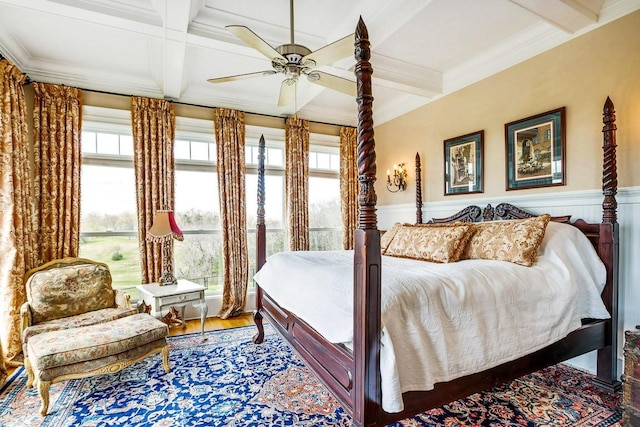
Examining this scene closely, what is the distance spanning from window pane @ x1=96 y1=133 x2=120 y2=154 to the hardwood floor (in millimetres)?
2296

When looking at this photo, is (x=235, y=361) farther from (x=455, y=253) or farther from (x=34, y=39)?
(x=34, y=39)

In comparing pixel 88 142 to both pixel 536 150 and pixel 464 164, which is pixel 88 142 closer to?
pixel 464 164

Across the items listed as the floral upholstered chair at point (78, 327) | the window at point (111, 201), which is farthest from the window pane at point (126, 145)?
the floral upholstered chair at point (78, 327)

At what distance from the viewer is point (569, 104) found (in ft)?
9.07

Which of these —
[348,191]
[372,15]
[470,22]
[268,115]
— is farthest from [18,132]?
[470,22]

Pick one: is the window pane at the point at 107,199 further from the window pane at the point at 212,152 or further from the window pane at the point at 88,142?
the window pane at the point at 212,152

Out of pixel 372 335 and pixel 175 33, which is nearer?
pixel 372 335

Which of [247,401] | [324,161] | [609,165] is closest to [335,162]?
[324,161]

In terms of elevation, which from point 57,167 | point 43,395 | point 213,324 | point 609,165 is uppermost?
point 57,167

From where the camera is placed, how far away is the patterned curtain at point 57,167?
3.41 meters

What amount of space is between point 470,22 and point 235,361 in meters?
3.68

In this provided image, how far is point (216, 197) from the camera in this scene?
441cm

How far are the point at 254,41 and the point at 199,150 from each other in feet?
8.62

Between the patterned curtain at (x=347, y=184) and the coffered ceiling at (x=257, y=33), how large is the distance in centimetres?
122
